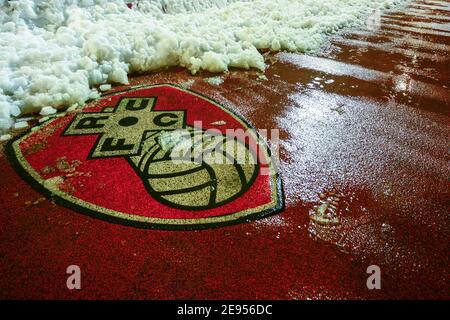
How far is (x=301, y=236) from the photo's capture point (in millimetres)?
1524

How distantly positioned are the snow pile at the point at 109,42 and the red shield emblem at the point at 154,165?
1.55 feet

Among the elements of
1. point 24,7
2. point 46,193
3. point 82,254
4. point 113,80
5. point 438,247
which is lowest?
point 438,247

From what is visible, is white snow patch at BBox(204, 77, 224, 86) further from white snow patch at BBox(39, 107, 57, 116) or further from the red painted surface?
white snow patch at BBox(39, 107, 57, 116)

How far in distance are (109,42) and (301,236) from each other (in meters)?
2.99

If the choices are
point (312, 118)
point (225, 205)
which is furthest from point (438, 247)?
point (312, 118)

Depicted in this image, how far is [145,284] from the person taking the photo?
4.25 ft

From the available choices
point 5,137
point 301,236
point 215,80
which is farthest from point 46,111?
point 301,236

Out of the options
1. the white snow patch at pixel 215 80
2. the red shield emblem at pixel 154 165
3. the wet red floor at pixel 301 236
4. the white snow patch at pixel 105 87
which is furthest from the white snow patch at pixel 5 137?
the white snow patch at pixel 215 80

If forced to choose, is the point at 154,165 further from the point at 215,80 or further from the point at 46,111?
the point at 215,80

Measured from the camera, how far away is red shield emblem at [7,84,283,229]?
5.35ft

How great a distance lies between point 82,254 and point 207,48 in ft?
9.51

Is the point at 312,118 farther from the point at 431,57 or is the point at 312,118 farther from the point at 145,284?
the point at 431,57

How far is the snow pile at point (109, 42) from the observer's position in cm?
261

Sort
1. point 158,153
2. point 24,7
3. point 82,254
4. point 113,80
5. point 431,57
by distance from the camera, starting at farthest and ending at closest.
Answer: point 431,57, point 24,7, point 113,80, point 158,153, point 82,254
